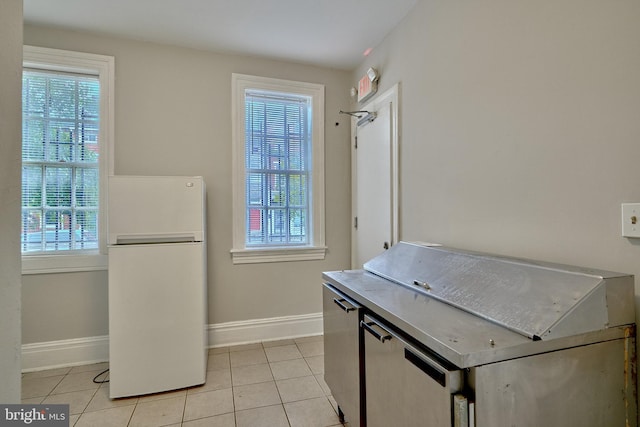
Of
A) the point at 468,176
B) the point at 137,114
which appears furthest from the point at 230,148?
the point at 468,176

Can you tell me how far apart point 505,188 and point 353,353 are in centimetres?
114

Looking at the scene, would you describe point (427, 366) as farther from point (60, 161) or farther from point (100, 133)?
point (60, 161)

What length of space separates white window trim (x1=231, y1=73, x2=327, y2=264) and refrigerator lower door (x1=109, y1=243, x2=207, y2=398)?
739 mm

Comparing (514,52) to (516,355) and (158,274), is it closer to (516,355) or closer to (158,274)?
(516,355)

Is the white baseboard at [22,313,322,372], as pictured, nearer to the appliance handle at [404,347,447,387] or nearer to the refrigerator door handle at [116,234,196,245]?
the refrigerator door handle at [116,234,196,245]

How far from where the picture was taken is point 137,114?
273cm

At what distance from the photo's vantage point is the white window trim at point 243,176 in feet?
9.81

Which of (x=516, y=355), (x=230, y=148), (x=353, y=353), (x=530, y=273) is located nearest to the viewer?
(x=516, y=355)

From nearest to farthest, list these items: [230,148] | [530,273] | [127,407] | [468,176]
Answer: [530,273] < [468,176] < [127,407] < [230,148]

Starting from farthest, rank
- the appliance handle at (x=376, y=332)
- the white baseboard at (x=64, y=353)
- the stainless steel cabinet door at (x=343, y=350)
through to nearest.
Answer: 1. the white baseboard at (x=64, y=353)
2. the stainless steel cabinet door at (x=343, y=350)
3. the appliance handle at (x=376, y=332)

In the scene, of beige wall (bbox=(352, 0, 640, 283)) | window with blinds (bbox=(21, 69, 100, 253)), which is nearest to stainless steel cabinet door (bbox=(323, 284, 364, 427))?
beige wall (bbox=(352, 0, 640, 283))

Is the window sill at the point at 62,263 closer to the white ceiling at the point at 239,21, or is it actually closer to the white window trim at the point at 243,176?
the white window trim at the point at 243,176

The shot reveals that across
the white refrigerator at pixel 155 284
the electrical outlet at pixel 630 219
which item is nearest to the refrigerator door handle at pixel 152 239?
the white refrigerator at pixel 155 284

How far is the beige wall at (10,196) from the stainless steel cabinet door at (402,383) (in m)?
1.24
